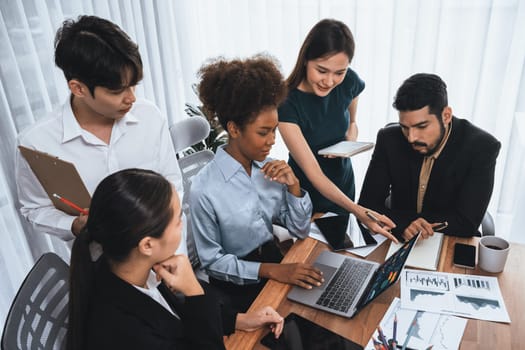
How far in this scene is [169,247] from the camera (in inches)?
39.4

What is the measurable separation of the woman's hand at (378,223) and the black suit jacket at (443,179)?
41 mm

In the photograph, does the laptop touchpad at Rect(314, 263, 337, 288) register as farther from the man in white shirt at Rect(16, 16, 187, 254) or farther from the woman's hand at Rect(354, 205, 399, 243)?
the man in white shirt at Rect(16, 16, 187, 254)

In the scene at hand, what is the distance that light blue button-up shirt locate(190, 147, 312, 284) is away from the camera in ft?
4.50

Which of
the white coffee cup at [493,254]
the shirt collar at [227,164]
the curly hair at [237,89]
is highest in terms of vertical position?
the curly hair at [237,89]

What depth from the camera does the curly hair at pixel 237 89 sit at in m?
1.33

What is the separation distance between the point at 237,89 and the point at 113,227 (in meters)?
0.63

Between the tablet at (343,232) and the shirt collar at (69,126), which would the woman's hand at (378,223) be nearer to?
the tablet at (343,232)

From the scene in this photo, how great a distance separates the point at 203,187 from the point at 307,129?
2.29 feet

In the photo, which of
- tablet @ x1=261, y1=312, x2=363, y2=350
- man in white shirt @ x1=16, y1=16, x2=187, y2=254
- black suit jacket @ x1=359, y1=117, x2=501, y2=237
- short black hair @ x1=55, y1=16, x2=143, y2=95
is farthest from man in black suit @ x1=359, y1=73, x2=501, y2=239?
short black hair @ x1=55, y1=16, x2=143, y2=95

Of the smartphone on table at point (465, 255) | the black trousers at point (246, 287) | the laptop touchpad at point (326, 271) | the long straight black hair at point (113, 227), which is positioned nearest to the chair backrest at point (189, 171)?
the black trousers at point (246, 287)

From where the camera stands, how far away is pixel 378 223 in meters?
1.49

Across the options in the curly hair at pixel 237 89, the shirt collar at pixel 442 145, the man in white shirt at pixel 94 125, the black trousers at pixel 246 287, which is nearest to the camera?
the man in white shirt at pixel 94 125

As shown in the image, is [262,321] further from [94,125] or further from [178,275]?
[94,125]

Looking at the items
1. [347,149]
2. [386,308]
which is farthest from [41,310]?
[347,149]
